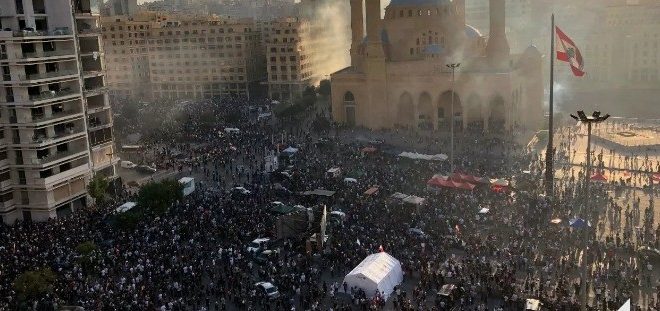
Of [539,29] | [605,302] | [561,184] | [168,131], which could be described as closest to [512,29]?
[539,29]

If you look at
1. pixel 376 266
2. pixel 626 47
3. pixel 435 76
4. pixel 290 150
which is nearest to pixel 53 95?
pixel 290 150

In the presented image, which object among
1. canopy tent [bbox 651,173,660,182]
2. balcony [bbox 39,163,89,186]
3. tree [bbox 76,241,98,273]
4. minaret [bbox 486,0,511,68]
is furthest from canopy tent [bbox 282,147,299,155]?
canopy tent [bbox 651,173,660,182]

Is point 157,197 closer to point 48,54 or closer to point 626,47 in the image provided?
point 48,54

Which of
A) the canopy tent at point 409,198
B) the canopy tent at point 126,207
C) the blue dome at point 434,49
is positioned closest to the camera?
the canopy tent at point 409,198

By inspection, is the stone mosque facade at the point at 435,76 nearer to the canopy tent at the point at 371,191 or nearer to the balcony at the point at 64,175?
the canopy tent at the point at 371,191

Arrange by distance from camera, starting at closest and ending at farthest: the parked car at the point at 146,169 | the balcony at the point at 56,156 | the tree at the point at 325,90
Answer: the balcony at the point at 56,156 → the parked car at the point at 146,169 → the tree at the point at 325,90

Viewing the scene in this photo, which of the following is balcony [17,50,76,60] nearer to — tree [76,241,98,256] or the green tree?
tree [76,241,98,256]

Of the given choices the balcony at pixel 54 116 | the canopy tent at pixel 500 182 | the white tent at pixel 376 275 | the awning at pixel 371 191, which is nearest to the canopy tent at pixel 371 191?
the awning at pixel 371 191
